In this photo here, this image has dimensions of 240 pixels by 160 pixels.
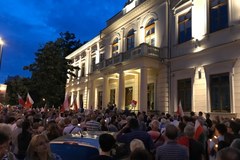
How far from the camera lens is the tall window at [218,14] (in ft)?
52.7

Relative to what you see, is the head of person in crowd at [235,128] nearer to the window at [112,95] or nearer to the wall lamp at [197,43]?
the wall lamp at [197,43]

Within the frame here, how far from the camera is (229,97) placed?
49.2 ft

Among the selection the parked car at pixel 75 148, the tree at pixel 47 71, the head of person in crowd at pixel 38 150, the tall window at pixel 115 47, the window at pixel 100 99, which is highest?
the tall window at pixel 115 47

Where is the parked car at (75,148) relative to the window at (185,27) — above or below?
below

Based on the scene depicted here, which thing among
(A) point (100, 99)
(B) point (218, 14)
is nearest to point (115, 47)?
(A) point (100, 99)

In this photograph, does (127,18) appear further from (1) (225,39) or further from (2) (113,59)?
(1) (225,39)

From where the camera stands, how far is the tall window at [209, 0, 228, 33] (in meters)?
16.1

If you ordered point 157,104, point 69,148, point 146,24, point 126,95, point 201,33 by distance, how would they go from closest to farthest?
point 69,148
point 201,33
point 157,104
point 146,24
point 126,95

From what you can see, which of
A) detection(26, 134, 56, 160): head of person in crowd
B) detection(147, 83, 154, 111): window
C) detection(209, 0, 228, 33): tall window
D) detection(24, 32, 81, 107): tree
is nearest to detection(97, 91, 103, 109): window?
detection(24, 32, 81, 107): tree

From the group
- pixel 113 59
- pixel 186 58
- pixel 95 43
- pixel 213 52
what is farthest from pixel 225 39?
pixel 95 43

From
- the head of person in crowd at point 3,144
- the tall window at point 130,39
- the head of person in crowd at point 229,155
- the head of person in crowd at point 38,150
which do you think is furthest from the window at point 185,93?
the head of person in crowd at point 3,144

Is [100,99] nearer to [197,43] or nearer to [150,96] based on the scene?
[150,96]

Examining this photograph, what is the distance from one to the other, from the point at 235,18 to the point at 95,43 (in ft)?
70.4

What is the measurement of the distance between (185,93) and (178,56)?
288 cm
